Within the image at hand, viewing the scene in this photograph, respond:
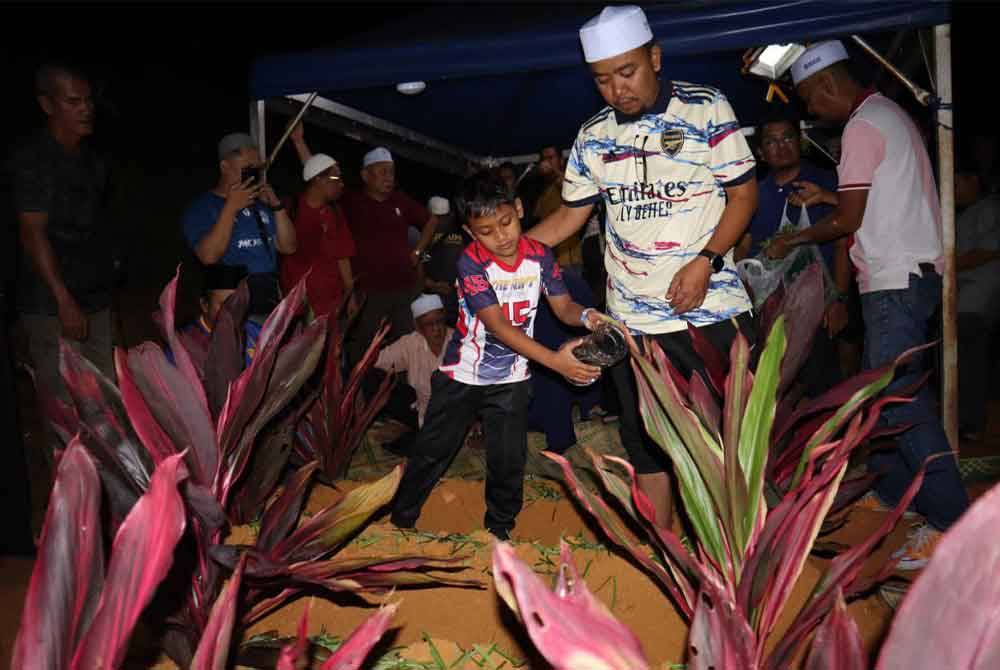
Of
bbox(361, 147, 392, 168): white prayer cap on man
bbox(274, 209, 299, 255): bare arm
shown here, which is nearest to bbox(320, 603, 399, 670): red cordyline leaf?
bbox(274, 209, 299, 255): bare arm

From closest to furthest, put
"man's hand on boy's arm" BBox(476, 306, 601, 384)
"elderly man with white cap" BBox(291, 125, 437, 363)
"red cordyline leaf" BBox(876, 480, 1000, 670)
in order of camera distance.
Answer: "red cordyline leaf" BBox(876, 480, 1000, 670), "man's hand on boy's arm" BBox(476, 306, 601, 384), "elderly man with white cap" BBox(291, 125, 437, 363)

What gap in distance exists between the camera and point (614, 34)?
2.30m

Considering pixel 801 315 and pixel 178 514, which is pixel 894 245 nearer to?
pixel 801 315

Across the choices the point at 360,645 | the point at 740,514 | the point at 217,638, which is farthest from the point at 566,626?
the point at 740,514

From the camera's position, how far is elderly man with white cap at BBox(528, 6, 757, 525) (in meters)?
2.33

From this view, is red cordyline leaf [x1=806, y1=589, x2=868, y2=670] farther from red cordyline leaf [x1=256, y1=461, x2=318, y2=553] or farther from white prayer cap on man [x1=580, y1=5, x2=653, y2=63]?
white prayer cap on man [x1=580, y1=5, x2=653, y2=63]

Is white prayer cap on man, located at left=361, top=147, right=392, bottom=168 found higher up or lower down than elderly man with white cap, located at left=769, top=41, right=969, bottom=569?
higher up

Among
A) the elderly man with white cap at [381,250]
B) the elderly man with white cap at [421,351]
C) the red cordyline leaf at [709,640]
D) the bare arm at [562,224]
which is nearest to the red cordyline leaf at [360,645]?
the red cordyline leaf at [709,640]

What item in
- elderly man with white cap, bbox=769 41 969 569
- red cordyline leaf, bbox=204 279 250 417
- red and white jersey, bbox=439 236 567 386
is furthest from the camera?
red and white jersey, bbox=439 236 567 386

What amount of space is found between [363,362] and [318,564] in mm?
2063

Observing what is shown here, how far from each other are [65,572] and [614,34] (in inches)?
76.9

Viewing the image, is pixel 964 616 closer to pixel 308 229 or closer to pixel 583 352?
pixel 583 352

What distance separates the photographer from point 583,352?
2.51m

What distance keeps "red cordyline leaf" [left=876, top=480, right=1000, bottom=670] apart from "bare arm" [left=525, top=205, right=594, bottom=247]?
205 cm
